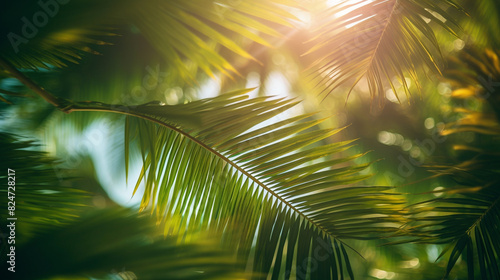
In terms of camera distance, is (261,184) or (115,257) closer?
(115,257)

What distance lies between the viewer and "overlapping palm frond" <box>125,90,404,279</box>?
795 mm

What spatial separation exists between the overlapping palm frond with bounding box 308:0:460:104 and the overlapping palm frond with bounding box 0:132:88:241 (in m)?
0.74

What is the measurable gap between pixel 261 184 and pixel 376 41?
469 mm

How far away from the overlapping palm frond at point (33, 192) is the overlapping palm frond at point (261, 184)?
231 millimetres

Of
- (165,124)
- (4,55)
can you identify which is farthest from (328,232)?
(4,55)

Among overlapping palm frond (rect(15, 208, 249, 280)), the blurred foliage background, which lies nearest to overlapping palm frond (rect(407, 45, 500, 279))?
the blurred foliage background

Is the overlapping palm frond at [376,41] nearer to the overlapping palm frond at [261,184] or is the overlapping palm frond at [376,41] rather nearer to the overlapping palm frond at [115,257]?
the overlapping palm frond at [261,184]

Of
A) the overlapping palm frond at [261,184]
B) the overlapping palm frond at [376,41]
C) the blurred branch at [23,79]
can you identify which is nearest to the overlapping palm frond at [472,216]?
the overlapping palm frond at [261,184]

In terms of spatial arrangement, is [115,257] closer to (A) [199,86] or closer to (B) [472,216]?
(A) [199,86]

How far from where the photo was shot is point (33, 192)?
0.84 metres

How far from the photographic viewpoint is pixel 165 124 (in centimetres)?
82

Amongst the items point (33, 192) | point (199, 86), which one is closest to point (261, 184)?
point (199, 86)

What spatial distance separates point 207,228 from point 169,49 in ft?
1.52

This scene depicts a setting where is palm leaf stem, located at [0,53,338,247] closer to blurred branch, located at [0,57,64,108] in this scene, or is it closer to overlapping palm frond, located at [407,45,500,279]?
blurred branch, located at [0,57,64,108]
